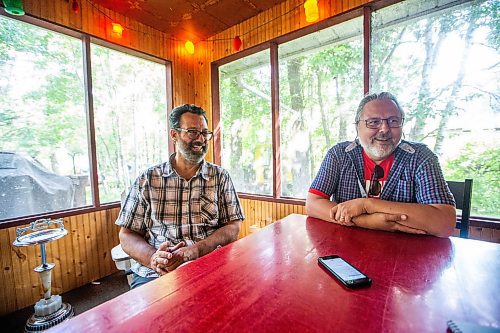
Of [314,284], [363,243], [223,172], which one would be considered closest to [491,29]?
[363,243]

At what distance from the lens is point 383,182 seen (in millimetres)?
1354

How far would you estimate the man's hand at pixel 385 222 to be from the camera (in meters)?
1.05

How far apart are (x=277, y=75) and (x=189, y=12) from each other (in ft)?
4.07

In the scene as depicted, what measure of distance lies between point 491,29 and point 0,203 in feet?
13.3

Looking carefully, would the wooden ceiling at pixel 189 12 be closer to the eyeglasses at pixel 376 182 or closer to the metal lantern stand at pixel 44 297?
the eyeglasses at pixel 376 182

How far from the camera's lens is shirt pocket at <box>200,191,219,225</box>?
1.55 metres

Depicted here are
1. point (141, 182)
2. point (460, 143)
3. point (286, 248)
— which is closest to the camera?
point (286, 248)

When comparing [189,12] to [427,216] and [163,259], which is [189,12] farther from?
[427,216]

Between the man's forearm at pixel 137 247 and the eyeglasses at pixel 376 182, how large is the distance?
1.28m

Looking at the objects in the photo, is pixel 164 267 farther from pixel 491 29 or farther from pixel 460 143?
pixel 491 29

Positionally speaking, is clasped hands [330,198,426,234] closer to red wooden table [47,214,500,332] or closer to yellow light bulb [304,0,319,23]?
red wooden table [47,214,500,332]

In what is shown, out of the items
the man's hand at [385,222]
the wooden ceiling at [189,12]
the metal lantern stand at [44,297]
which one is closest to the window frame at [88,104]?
the metal lantern stand at [44,297]

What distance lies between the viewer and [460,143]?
1.82 m

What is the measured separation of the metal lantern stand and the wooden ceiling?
2.33 metres
